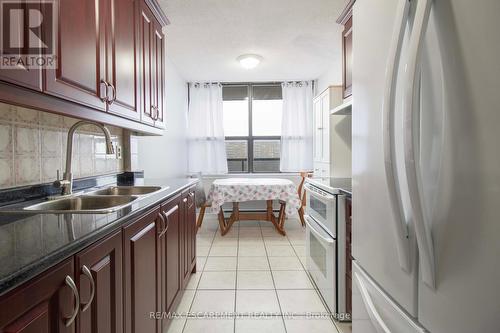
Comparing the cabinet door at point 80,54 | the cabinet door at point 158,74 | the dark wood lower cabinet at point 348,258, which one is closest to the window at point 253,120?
the cabinet door at point 158,74

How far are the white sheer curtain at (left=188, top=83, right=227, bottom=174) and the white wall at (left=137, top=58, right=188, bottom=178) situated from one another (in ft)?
0.54

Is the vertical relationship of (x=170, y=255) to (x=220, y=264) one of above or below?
above

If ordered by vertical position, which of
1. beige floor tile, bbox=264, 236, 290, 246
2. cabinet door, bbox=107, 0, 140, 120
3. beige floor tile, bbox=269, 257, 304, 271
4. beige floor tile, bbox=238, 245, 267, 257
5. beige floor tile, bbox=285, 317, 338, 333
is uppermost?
cabinet door, bbox=107, 0, 140, 120

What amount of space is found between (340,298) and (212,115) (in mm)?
3829

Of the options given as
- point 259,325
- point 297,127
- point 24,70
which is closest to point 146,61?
point 24,70

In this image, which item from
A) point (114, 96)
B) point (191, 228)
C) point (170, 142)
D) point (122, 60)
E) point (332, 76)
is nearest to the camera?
point (114, 96)

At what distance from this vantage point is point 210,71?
14.1 ft

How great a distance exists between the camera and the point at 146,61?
1.94 metres

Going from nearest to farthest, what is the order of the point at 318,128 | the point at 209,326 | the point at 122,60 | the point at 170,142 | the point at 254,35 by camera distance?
the point at 122,60, the point at 209,326, the point at 254,35, the point at 318,128, the point at 170,142

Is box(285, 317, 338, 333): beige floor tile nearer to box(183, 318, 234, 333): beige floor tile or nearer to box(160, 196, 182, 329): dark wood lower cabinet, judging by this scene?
box(183, 318, 234, 333): beige floor tile

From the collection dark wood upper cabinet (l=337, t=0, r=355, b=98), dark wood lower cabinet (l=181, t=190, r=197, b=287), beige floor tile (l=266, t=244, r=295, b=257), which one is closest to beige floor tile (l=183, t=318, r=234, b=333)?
dark wood lower cabinet (l=181, t=190, r=197, b=287)

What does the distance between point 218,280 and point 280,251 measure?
0.98 m

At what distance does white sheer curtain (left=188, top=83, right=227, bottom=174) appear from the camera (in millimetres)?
4898

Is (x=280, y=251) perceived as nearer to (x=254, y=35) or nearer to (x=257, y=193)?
(x=257, y=193)
